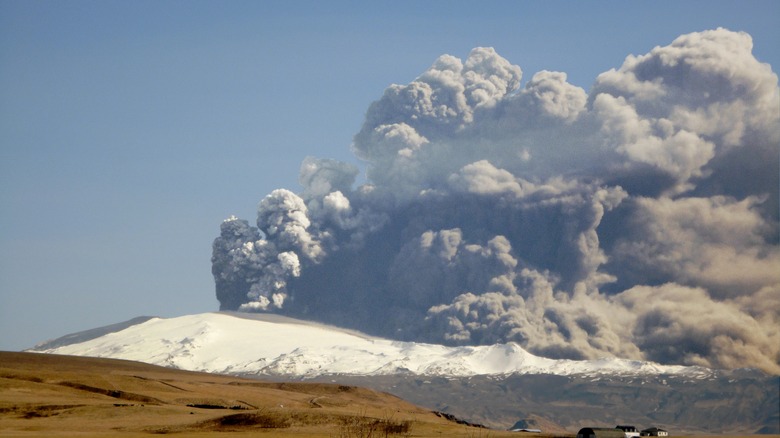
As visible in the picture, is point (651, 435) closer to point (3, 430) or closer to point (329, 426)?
point (329, 426)

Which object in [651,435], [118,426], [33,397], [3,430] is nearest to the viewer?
[3,430]

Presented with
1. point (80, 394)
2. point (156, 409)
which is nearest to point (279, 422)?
point (156, 409)

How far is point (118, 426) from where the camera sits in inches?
5103

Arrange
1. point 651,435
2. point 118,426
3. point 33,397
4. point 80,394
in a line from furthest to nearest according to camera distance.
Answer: point 80,394 < point 33,397 < point 651,435 < point 118,426

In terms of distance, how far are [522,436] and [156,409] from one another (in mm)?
50162

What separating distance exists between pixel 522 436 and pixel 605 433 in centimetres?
1293

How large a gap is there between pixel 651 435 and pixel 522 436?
21.4 m

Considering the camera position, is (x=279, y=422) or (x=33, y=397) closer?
(x=279, y=422)

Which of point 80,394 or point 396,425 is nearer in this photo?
point 396,425

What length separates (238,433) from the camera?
124 metres

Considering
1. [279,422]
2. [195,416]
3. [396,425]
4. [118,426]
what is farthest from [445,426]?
[118,426]

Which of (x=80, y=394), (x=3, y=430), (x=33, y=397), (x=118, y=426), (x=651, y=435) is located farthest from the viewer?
(x=80, y=394)

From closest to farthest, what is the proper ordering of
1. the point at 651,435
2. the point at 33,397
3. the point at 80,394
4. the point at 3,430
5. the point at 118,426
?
the point at 3,430 → the point at 118,426 → the point at 651,435 → the point at 33,397 → the point at 80,394

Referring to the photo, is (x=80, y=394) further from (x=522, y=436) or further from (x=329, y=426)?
(x=522, y=436)
